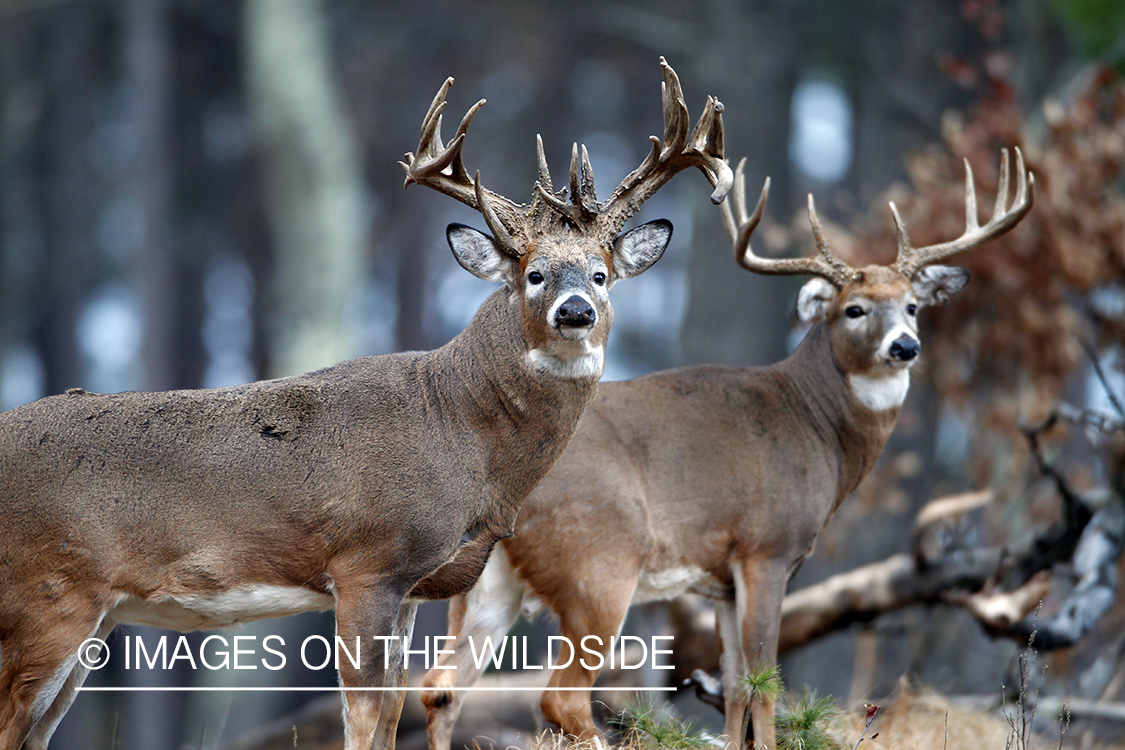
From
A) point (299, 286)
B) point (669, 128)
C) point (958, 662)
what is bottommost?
point (958, 662)

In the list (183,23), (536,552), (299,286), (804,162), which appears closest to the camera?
(536,552)

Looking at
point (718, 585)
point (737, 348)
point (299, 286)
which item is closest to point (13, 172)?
point (299, 286)

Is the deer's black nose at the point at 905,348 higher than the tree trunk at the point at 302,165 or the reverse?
the reverse

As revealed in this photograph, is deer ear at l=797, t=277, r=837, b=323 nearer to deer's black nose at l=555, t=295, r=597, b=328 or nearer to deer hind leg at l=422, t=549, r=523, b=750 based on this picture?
deer hind leg at l=422, t=549, r=523, b=750

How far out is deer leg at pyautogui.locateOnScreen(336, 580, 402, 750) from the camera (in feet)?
16.8

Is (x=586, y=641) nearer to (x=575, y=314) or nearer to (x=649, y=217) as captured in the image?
(x=575, y=314)

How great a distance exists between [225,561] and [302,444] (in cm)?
56

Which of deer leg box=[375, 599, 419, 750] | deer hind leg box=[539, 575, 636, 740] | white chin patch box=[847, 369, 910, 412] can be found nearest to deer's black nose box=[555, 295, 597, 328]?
deer leg box=[375, 599, 419, 750]

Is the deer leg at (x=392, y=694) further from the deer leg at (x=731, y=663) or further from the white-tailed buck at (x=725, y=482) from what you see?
the deer leg at (x=731, y=663)

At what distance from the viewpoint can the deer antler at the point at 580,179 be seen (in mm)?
5535

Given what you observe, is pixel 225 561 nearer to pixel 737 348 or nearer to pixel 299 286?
pixel 737 348

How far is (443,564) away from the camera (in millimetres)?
5281

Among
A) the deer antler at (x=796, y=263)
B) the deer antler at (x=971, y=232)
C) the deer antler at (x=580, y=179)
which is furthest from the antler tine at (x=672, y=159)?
the deer antler at (x=971, y=232)

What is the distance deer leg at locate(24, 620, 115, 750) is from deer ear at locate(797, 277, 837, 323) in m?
3.90
